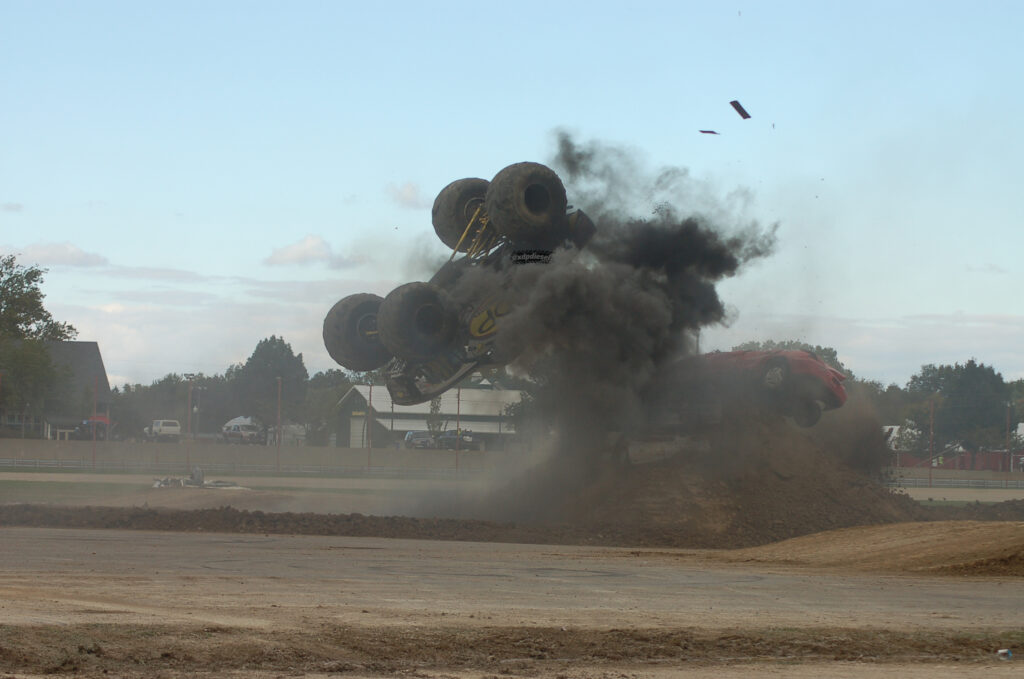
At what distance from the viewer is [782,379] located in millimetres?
35219

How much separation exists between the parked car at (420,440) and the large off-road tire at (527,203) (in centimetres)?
5398

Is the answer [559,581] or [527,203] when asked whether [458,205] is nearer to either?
[527,203]

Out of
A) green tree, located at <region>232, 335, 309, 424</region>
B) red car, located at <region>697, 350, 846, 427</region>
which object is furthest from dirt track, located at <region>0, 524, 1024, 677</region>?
green tree, located at <region>232, 335, 309, 424</region>

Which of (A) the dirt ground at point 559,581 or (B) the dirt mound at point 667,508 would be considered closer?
(A) the dirt ground at point 559,581

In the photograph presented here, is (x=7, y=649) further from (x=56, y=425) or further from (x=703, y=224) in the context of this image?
(x=56, y=425)

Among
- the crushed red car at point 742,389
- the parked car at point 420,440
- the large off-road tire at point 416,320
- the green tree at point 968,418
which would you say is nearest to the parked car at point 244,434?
the parked car at point 420,440

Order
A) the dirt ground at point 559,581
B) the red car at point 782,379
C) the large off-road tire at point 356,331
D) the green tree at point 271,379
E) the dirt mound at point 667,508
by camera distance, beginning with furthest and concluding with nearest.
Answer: the green tree at point 271,379, the large off-road tire at point 356,331, the red car at point 782,379, the dirt mound at point 667,508, the dirt ground at point 559,581

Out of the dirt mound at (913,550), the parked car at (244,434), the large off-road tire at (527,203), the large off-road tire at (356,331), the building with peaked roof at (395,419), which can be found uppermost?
the large off-road tire at (527,203)

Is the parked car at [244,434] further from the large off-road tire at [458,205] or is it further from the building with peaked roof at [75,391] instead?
the large off-road tire at [458,205]

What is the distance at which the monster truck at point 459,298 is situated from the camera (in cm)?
3312

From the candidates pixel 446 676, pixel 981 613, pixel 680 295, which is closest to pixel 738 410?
pixel 680 295

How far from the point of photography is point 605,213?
35594 mm

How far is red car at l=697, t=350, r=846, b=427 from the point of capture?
35.2 metres

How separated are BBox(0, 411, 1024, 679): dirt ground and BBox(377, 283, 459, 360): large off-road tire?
5758 mm
